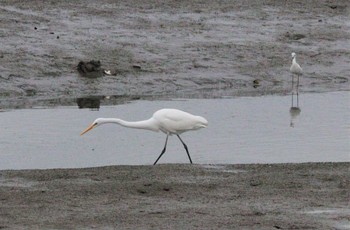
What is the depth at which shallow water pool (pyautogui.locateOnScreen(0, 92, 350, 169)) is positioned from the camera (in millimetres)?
12516

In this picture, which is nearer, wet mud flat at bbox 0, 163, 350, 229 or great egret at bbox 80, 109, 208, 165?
wet mud flat at bbox 0, 163, 350, 229

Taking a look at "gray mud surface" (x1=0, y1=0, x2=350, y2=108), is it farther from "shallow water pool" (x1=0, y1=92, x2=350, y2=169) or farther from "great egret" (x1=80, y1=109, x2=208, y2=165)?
"great egret" (x1=80, y1=109, x2=208, y2=165)

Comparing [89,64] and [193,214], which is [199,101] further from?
[193,214]

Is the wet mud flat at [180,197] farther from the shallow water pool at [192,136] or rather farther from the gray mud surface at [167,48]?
the gray mud surface at [167,48]

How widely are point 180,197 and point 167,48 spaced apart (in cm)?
1134

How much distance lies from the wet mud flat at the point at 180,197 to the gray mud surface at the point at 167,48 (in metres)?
6.30

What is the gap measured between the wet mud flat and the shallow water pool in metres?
1.13

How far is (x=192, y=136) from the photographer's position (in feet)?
47.2

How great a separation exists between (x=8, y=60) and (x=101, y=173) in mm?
8269

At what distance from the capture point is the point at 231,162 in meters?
12.2

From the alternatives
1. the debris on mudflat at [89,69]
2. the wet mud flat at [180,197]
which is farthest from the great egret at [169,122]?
the debris on mudflat at [89,69]

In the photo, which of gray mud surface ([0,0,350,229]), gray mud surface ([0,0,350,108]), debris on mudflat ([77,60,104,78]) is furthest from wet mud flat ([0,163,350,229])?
debris on mudflat ([77,60,104,78])

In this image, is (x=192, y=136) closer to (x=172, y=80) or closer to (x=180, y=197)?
(x=180, y=197)

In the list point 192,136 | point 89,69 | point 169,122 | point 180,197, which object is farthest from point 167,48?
point 180,197
